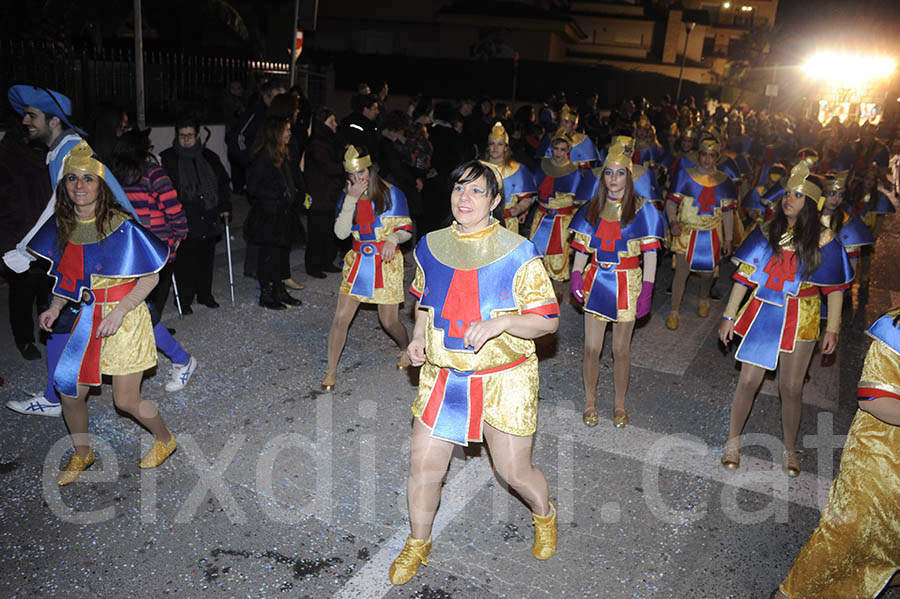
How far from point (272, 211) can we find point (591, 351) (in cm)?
393

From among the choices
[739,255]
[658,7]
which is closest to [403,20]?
[658,7]

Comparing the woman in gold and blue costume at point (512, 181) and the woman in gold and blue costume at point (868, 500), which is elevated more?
the woman in gold and blue costume at point (512, 181)

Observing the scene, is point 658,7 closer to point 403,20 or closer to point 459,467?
point 403,20

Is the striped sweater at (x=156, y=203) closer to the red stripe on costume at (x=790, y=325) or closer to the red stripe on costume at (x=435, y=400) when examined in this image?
the red stripe on costume at (x=435, y=400)

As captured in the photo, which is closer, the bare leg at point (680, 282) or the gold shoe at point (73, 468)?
the gold shoe at point (73, 468)

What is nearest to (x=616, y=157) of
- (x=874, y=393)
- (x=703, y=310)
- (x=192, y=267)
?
(x=874, y=393)

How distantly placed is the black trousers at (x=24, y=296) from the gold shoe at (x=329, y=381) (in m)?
2.39

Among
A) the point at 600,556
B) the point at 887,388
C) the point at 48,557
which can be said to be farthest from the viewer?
the point at 600,556

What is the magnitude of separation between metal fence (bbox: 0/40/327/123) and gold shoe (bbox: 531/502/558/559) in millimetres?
6847

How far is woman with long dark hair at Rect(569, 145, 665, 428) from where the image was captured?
5262 mm

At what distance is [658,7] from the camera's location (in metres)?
54.0

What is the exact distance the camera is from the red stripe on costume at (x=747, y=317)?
4.77m

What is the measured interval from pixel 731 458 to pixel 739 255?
4.72 feet

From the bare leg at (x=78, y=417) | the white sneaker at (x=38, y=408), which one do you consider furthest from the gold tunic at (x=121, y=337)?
the white sneaker at (x=38, y=408)
